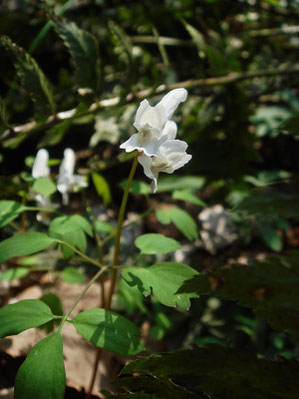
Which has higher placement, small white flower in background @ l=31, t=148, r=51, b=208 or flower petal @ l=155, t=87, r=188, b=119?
flower petal @ l=155, t=87, r=188, b=119

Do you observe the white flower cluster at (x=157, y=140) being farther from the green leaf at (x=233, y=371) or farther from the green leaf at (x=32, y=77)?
the green leaf at (x=32, y=77)

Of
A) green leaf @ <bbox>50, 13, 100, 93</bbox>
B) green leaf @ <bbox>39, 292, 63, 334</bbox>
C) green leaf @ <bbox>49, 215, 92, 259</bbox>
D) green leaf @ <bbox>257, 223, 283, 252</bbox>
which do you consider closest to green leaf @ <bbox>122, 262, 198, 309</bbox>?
green leaf @ <bbox>49, 215, 92, 259</bbox>

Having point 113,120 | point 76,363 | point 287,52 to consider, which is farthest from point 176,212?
point 287,52

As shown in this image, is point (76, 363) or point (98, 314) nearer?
point (98, 314)

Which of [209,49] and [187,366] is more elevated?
[209,49]

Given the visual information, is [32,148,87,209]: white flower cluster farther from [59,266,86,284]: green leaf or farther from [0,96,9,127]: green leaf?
[59,266,86,284]: green leaf

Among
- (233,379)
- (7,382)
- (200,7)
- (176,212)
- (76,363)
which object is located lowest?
(76,363)

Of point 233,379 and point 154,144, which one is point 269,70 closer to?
point 154,144
